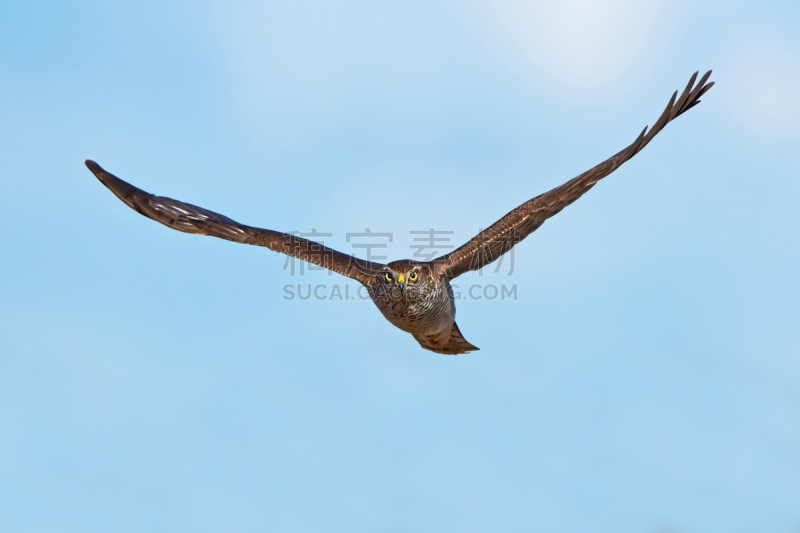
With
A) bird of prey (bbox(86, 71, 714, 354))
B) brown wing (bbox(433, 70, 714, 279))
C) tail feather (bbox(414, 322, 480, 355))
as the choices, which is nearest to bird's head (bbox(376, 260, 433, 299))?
bird of prey (bbox(86, 71, 714, 354))

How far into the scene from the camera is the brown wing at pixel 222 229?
12023 mm

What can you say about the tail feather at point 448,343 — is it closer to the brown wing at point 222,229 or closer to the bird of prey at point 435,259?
the bird of prey at point 435,259

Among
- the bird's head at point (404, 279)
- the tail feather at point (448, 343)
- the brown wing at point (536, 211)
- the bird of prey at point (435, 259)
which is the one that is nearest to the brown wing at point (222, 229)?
the bird of prey at point (435, 259)

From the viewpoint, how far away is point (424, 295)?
423 inches

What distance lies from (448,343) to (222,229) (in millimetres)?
4772

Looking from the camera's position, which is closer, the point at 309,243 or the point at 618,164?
the point at 618,164

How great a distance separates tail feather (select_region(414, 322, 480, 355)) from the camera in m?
13.1

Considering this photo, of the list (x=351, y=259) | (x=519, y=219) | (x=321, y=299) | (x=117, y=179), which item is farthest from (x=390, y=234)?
(x=117, y=179)

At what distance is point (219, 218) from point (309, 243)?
2.02 m

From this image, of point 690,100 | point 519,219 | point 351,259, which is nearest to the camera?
point 690,100

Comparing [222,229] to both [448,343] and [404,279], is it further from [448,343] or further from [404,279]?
[448,343]

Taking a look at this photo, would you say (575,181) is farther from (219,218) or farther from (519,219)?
(219,218)

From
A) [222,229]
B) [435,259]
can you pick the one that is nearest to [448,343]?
[435,259]

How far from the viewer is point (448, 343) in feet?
43.9
